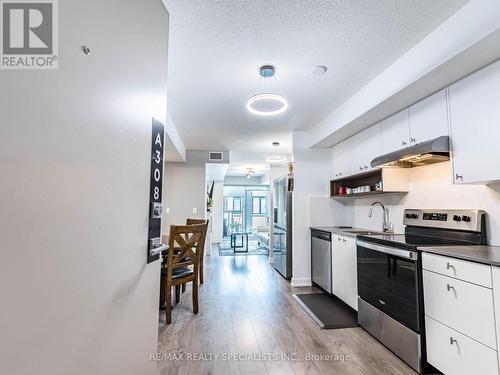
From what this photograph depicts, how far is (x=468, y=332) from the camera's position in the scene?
64.4 inches

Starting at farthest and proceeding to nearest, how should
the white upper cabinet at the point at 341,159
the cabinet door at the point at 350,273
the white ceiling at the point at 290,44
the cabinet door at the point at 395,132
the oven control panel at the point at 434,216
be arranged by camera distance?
the white upper cabinet at the point at 341,159
the cabinet door at the point at 350,273
the cabinet door at the point at 395,132
the oven control panel at the point at 434,216
the white ceiling at the point at 290,44

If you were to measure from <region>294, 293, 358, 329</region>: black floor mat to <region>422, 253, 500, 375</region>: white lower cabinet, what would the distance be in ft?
3.18

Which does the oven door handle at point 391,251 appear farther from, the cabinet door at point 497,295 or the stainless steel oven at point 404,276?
the cabinet door at point 497,295

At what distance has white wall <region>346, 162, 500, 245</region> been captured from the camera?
6.73 feet

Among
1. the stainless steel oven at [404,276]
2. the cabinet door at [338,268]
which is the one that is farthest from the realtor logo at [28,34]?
the cabinet door at [338,268]

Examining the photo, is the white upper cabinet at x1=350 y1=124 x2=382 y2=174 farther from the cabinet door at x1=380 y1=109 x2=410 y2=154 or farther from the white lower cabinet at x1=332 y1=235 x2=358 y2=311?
the white lower cabinet at x1=332 y1=235 x2=358 y2=311

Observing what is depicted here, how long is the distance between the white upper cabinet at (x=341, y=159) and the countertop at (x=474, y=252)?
2.01m

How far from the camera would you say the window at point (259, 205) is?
11.1 meters

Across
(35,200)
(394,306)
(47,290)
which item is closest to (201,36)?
(35,200)

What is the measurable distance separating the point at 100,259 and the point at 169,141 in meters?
3.31

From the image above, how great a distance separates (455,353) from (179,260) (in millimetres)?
2534

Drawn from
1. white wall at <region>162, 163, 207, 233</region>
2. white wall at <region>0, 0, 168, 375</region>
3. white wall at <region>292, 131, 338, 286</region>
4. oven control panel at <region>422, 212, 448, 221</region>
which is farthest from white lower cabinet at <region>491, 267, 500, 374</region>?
white wall at <region>162, 163, 207, 233</region>

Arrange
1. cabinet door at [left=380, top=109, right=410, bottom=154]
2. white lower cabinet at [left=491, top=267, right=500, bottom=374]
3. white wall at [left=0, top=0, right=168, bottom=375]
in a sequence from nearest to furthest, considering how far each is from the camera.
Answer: white wall at [left=0, top=0, right=168, bottom=375], white lower cabinet at [left=491, top=267, right=500, bottom=374], cabinet door at [left=380, top=109, right=410, bottom=154]

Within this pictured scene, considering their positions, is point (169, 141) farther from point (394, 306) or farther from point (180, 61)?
point (394, 306)
